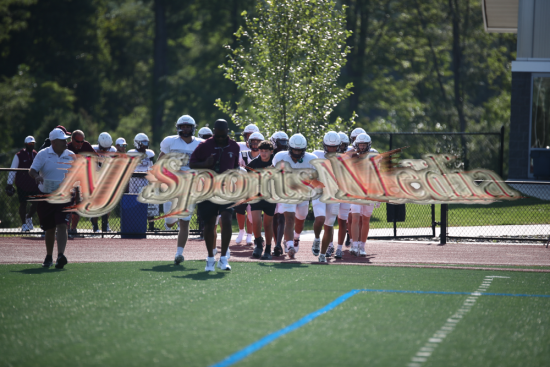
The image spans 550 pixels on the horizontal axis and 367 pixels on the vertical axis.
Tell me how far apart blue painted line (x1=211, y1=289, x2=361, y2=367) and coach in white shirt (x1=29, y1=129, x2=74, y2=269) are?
4.76 meters

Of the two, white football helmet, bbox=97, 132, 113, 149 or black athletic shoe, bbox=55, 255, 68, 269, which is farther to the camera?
white football helmet, bbox=97, 132, 113, 149

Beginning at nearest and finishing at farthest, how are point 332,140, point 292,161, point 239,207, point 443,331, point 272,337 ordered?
1. point 272,337
2. point 443,331
3. point 292,161
4. point 332,140
5. point 239,207

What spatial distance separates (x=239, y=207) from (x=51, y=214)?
407 cm

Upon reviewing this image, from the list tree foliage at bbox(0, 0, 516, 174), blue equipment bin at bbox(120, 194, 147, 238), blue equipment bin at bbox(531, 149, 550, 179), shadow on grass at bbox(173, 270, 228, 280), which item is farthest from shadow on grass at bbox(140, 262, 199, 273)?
tree foliage at bbox(0, 0, 516, 174)

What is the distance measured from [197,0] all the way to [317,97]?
2546cm

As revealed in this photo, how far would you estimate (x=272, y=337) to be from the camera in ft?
20.8

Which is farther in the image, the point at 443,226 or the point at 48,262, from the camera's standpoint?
the point at 443,226

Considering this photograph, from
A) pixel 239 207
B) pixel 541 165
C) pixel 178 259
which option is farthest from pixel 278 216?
pixel 541 165

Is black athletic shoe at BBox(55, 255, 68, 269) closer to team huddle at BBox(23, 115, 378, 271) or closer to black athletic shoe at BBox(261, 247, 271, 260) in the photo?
team huddle at BBox(23, 115, 378, 271)

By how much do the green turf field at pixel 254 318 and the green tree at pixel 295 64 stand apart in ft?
35.4

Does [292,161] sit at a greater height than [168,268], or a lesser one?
greater

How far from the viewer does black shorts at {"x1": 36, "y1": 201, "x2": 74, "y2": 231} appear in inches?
413

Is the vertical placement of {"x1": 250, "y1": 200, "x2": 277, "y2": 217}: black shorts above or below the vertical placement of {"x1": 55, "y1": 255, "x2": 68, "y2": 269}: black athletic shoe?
above

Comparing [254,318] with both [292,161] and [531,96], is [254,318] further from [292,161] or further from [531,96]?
[531,96]
